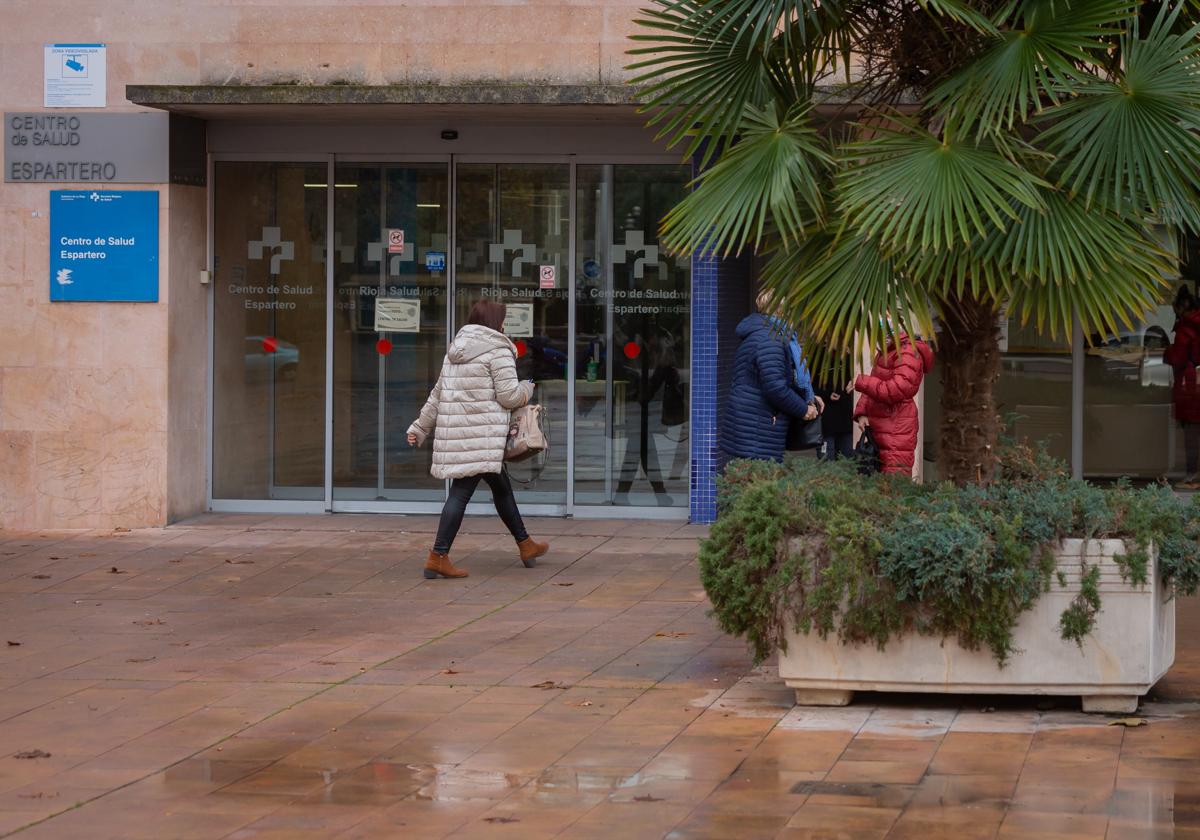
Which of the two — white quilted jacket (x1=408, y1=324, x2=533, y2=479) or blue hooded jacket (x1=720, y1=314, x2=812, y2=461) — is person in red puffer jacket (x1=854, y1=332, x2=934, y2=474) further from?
white quilted jacket (x1=408, y1=324, x2=533, y2=479)

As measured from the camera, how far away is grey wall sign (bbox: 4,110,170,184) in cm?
1287

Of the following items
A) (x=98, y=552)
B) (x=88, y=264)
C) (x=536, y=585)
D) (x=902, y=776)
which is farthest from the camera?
(x=88, y=264)

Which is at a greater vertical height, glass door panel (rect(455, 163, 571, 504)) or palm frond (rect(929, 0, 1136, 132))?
palm frond (rect(929, 0, 1136, 132))

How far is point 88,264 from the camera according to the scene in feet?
42.3

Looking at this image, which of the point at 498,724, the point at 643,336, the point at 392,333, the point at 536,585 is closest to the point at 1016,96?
the point at 498,724

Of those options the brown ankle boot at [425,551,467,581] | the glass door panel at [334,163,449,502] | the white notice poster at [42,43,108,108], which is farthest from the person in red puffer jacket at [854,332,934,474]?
the white notice poster at [42,43,108,108]

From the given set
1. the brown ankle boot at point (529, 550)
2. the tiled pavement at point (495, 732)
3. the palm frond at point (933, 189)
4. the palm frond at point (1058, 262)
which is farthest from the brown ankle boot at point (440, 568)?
the palm frond at point (1058, 262)

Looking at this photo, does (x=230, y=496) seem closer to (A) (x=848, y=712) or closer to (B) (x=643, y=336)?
(B) (x=643, y=336)

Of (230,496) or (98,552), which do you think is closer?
(98,552)

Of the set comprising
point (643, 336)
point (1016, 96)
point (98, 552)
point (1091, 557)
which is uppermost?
point (1016, 96)

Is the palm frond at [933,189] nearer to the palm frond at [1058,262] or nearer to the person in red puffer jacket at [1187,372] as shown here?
the palm frond at [1058,262]

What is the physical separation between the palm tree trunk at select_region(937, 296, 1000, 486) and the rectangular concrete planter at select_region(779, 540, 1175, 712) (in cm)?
86

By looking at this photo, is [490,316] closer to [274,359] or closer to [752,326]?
[752,326]

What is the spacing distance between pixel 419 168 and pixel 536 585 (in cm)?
455
